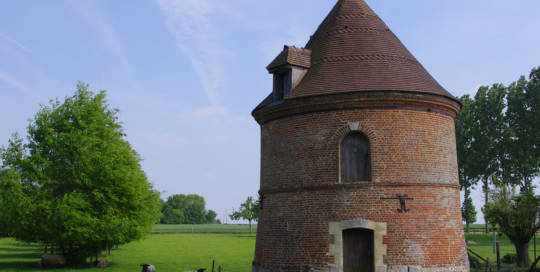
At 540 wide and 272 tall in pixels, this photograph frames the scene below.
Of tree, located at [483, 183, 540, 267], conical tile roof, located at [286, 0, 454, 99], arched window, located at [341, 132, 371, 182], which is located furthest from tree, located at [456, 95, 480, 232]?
arched window, located at [341, 132, 371, 182]

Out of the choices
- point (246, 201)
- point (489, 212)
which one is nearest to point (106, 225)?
point (489, 212)

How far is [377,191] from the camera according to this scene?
14.1 metres

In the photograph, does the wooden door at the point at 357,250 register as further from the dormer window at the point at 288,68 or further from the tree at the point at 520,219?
the tree at the point at 520,219

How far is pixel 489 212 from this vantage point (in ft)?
81.7

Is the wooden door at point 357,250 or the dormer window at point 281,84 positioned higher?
the dormer window at point 281,84

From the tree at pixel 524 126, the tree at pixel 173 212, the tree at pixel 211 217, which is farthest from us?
the tree at pixel 211 217

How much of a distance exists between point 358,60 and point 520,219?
44.8 ft

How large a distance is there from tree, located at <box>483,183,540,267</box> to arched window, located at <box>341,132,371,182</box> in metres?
13.0

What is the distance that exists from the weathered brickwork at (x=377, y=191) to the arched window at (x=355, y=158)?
0.84 ft

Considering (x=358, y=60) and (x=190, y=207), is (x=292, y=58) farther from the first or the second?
(x=190, y=207)

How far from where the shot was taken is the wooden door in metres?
14.1

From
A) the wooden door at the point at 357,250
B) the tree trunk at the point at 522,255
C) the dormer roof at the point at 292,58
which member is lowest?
the tree trunk at the point at 522,255

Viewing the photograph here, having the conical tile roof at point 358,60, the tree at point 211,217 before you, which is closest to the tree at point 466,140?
the conical tile roof at point 358,60

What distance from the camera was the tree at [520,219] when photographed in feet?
75.2
